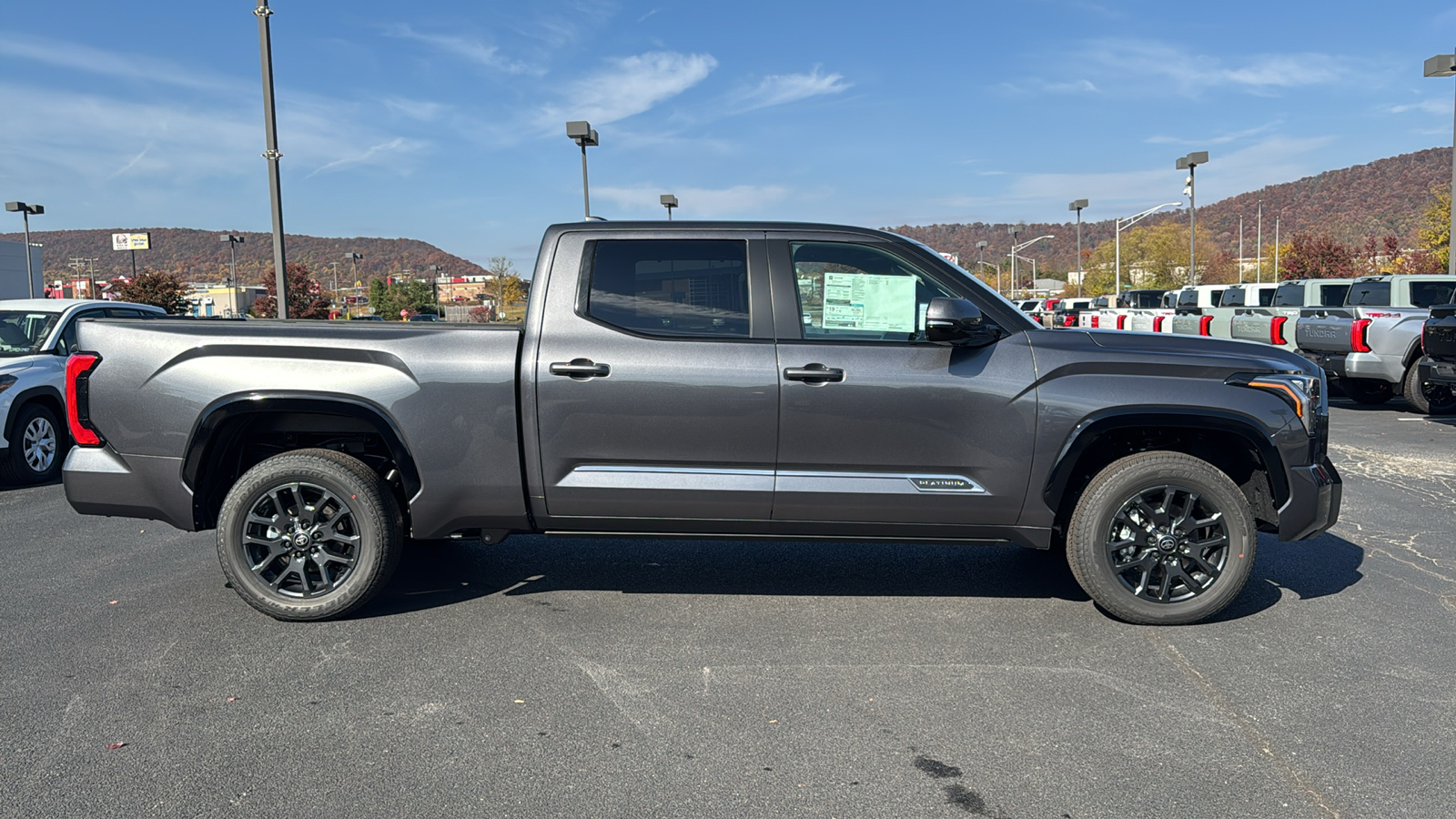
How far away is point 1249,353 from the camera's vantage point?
4.64 meters

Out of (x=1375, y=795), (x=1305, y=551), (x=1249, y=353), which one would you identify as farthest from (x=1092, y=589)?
(x=1305, y=551)

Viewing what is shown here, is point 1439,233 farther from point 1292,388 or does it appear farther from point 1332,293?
point 1292,388

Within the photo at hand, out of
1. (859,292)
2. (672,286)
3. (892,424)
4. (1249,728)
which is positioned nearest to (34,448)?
(672,286)

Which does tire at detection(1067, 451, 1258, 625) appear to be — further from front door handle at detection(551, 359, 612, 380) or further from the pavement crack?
front door handle at detection(551, 359, 612, 380)

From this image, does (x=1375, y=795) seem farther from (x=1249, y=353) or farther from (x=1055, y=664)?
(x=1249, y=353)

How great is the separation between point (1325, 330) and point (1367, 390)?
4.54ft

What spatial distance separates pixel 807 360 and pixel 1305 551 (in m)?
3.63

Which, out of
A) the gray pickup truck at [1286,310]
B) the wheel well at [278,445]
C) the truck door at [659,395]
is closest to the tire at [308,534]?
the wheel well at [278,445]

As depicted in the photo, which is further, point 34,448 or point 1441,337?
point 1441,337

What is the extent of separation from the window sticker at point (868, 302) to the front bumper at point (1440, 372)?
30.6ft

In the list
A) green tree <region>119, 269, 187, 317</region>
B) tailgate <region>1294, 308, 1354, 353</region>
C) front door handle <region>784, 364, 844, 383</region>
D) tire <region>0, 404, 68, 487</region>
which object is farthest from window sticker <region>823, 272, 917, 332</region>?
green tree <region>119, 269, 187, 317</region>

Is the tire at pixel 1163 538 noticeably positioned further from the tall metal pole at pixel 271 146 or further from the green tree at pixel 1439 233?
the green tree at pixel 1439 233

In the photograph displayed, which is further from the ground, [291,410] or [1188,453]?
[291,410]

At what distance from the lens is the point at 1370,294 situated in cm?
1541
